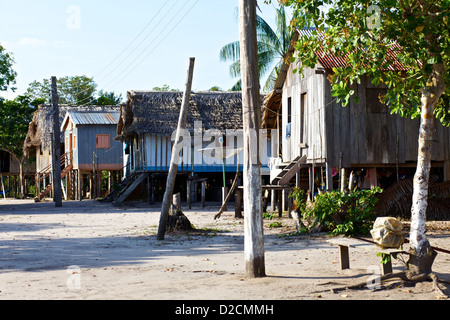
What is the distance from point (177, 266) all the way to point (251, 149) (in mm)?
2838

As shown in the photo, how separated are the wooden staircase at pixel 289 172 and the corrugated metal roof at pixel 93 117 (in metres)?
22.5

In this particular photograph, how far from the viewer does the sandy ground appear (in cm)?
778

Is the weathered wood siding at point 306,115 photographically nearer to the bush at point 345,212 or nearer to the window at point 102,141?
the bush at point 345,212

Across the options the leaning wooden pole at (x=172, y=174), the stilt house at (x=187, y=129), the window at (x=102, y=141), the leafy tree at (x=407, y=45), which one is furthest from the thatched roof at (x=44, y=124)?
the leafy tree at (x=407, y=45)

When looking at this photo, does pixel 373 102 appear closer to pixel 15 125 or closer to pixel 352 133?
pixel 352 133

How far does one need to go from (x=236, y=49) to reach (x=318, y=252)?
76.4 ft

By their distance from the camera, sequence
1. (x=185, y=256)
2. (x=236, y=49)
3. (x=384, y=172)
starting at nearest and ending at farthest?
(x=185, y=256), (x=384, y=172), (x=236, y=49)

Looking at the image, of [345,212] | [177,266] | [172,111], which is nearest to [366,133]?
[345,212]

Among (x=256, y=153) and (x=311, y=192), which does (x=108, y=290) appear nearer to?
(x=256, y=153)

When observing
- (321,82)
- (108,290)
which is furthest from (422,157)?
(321,82)

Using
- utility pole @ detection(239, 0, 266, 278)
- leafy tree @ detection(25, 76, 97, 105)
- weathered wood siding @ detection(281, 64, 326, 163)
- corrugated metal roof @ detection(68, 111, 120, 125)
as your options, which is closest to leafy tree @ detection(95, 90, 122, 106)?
leafy tree @ detection(25, 76, 97, 105)

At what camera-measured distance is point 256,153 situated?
28.6 ft

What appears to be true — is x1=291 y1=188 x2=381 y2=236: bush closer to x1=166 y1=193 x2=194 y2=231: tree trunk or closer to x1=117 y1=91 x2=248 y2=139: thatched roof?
x1=166 y1=193 x2=194 y2=231: tree trunk
